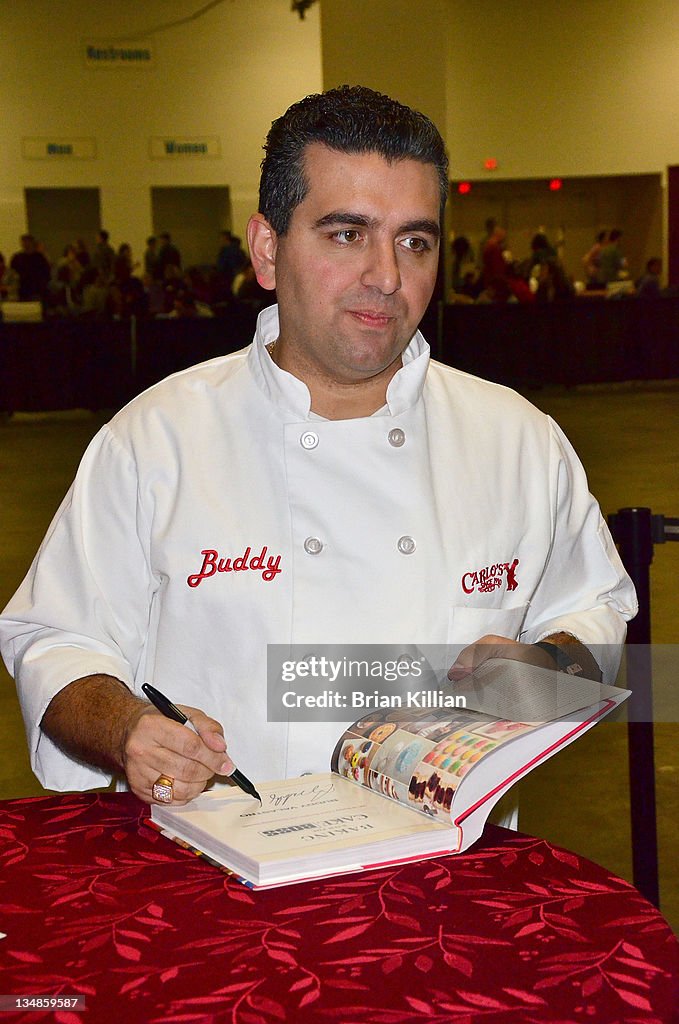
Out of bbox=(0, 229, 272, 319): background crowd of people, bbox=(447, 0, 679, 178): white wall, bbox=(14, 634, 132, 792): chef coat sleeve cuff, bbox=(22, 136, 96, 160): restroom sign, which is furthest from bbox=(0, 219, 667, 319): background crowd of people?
bbox=(14, 634, 132, 792): chef coat sleeve cuff

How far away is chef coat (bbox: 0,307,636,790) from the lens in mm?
1747

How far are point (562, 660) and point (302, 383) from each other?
526mm

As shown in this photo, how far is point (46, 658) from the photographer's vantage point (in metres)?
1.65

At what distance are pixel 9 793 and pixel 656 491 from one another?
16.3 feet

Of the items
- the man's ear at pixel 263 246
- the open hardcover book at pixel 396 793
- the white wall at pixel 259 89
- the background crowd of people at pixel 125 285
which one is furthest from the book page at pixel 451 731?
the white wall at pixel 259 89

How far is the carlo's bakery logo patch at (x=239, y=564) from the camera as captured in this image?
69.3 inches

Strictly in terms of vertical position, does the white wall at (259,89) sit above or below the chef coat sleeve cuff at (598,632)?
above

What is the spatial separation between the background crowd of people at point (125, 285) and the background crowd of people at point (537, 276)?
2671mm

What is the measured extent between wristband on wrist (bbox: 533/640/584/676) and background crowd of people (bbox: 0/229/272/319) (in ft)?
36.7

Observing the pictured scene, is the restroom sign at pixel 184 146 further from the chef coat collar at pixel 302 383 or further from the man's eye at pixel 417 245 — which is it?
the man's eye at pixel 417 245

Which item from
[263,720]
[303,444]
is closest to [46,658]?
[263,720]

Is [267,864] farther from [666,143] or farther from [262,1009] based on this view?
[666,143]

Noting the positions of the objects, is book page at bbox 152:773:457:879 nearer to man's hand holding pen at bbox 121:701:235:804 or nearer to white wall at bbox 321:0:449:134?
man's hand holding pen at bbox 121:701:235:804

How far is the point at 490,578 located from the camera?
184cm
